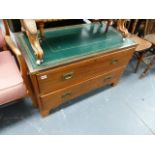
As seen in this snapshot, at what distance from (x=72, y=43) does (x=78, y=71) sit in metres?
0.24

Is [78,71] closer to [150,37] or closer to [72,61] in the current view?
[72,61]

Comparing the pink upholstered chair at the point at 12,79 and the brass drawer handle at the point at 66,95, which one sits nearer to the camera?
the pink upholstered chair at the point at 12,79

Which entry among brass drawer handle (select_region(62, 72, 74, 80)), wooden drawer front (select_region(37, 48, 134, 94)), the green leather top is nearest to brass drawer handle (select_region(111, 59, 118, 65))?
wooden drawer front (select_region(37, 48, 134, 94))

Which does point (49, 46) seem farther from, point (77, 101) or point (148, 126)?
point (148, 126)

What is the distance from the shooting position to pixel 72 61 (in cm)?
97

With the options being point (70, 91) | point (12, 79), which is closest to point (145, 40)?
point (70, 91)

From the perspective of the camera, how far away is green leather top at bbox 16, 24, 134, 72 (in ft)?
3.12

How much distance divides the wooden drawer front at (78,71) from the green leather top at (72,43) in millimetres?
53

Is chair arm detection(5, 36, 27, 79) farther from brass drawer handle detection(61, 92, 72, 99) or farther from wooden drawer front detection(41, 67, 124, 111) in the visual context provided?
brass drawer handle detection(61, 92, 72, 99)

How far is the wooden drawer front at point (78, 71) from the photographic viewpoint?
0.96 metres

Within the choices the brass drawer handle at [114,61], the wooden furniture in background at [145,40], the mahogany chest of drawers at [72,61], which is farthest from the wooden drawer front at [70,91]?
the wooden furniture in background at [145,40]

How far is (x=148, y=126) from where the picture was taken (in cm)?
136

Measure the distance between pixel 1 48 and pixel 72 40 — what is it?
651 mm

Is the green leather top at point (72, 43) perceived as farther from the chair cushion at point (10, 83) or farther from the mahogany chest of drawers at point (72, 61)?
the chair cushion at point (10, 83)
